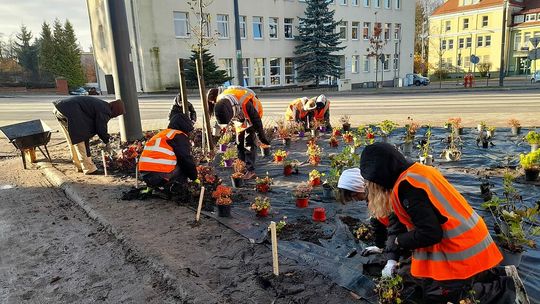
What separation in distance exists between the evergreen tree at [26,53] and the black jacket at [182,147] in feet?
176

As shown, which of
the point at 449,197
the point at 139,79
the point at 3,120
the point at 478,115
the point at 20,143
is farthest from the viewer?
the point at 139,79

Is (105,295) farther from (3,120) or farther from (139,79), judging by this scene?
(139,79)

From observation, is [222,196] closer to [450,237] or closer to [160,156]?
[160,156]

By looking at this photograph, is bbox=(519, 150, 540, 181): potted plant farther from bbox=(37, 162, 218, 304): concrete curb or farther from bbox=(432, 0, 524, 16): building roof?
bbox=(432, 0, 524, 16): building roof

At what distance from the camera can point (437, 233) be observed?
263 cm

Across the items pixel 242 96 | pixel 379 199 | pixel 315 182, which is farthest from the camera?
pixel 242 96

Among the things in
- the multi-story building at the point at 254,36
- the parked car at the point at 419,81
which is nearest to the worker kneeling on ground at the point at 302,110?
the multi-story building at the point at 254,36

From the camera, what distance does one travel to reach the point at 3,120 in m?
15.6

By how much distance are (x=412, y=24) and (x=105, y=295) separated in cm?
4927

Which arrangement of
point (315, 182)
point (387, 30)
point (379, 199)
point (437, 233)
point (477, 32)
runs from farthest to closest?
1. point (477, 32)
2. point (387, 30)
3. point (315, 182)
4. point (379, 199)
5. point (437, 233)

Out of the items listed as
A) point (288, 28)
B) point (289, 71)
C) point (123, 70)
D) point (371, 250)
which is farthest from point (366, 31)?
point (371, 250)

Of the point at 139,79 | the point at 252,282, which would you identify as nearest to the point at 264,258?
the point at 252,282

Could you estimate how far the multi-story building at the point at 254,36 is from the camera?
93.6 feet

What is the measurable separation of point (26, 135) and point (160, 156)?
4294mm
